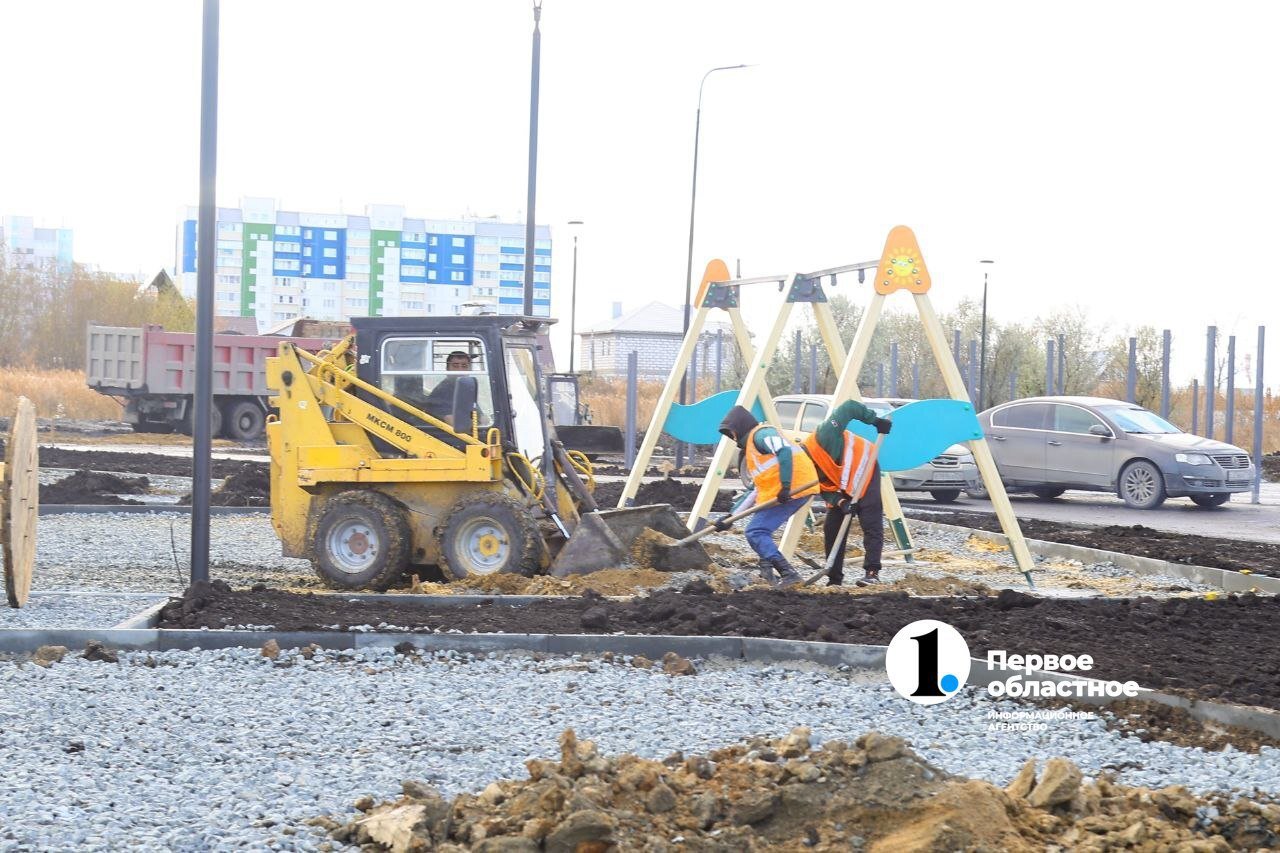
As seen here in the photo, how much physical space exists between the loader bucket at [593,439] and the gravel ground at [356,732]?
2166cm

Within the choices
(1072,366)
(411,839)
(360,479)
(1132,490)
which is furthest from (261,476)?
(1072,366)

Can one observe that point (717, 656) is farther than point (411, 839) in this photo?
Yes

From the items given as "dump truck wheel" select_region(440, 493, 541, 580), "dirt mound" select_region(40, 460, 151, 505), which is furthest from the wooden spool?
"dirt mound" select_region(40, 460, 151, 505)

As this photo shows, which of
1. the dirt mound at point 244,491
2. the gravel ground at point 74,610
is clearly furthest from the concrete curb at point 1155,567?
the dirt mound at point 244,491

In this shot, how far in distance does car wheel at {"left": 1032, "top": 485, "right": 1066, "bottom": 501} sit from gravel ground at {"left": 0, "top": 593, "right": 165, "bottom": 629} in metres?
16.2

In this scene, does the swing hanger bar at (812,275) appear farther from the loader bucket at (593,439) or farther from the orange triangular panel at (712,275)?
the loader bucket at (593,439)

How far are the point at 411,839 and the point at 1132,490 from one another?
18394 mm

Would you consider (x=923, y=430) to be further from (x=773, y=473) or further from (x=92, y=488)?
(x=92, y=488)

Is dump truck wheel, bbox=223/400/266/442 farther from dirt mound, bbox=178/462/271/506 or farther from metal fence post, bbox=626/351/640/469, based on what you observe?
dirt mound, bbox=178/462/271/506

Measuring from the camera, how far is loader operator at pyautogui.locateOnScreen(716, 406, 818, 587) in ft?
36.7

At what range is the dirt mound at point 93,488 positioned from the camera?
59.5ft

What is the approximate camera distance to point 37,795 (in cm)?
522

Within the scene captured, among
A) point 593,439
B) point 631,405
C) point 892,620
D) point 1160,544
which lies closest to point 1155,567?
point 1160,544

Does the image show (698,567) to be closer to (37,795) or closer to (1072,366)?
(37,795)
